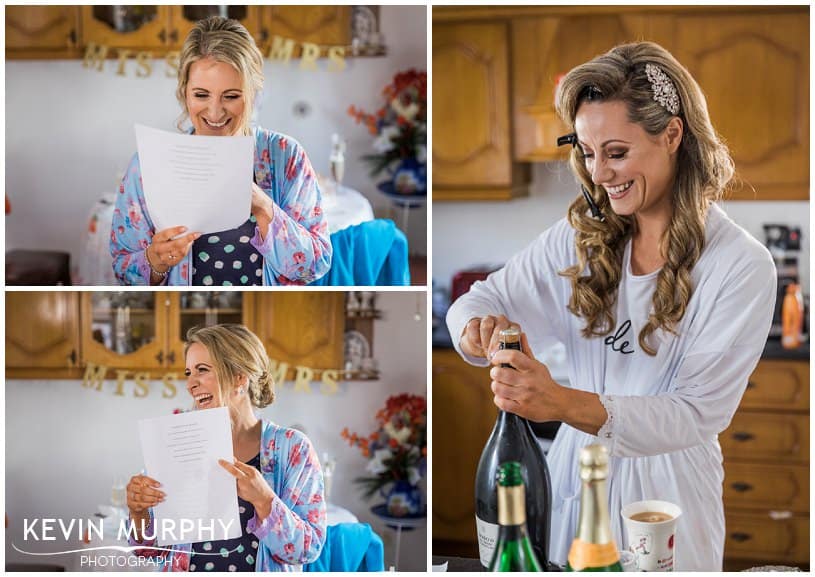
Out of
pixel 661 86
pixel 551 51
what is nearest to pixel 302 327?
pixel 661 86

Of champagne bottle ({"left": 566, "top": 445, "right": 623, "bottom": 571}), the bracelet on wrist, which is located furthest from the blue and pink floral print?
champagne bottle ({"left": 566, "top": 445, "right": 623, "bottom": 571})

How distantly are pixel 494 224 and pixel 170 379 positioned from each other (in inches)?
60.1

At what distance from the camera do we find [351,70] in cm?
197

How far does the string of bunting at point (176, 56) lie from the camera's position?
191 centimetres

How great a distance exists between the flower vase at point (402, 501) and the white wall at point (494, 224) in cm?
117

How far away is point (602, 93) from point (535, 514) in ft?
1.82

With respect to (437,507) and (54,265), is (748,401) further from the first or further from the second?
(54,265)

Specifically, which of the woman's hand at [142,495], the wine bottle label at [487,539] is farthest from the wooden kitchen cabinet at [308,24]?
the wine bottle label at [487,539]

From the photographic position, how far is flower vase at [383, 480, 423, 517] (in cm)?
195

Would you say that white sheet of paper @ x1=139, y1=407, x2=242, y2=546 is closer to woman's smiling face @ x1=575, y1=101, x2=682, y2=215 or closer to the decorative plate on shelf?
woman's smiling face @ x1=575, y1=101, x2=682, y2=215

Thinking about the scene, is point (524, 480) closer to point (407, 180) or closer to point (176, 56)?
point (407, 180)

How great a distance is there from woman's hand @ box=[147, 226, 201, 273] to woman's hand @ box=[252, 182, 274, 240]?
86mm

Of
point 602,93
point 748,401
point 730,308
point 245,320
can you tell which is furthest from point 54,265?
point 748,401

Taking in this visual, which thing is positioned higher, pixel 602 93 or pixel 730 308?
pixel 602 93
